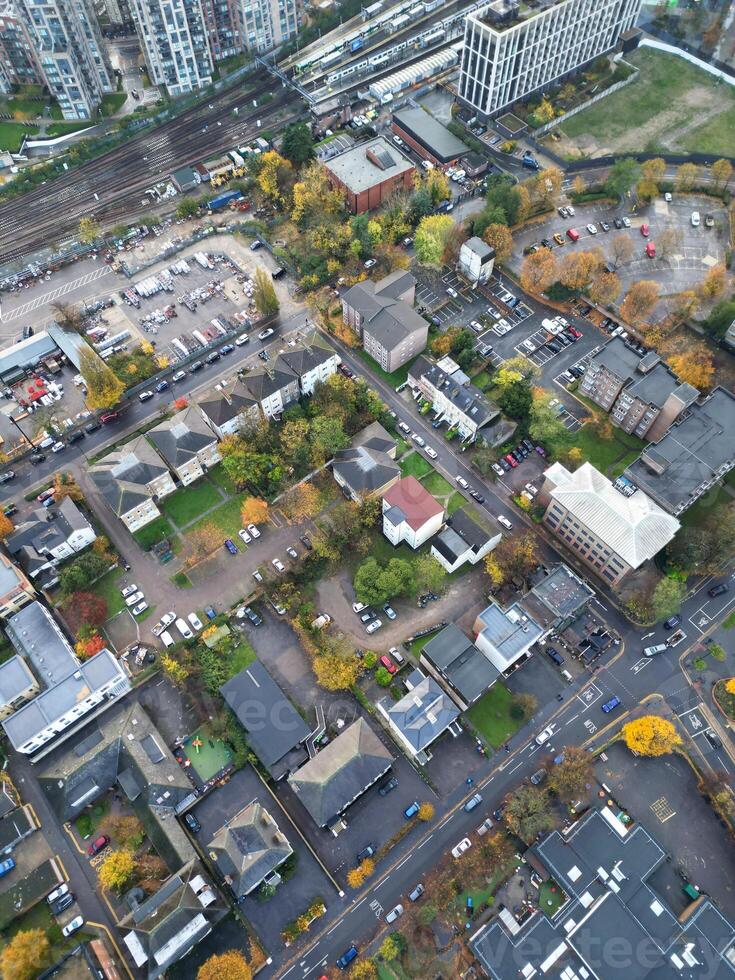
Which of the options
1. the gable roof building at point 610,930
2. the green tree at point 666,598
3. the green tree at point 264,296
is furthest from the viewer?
the green tree at point 264,296

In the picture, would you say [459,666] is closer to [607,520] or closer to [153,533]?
[607,520]

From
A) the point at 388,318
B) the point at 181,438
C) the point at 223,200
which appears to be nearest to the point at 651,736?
the point at 388,318

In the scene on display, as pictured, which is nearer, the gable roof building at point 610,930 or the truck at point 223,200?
the gable roof building at point 610,930

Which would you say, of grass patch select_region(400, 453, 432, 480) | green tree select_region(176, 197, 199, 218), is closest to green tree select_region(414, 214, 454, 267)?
grass patch select_region(400, 453, 432, 480)

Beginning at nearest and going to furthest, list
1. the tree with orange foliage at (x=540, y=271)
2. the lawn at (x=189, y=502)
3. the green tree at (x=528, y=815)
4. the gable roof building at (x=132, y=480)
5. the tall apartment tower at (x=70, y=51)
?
the green tree at (x=528, y=815) → the gable roof building at (x=132, y=480) → the lawn at (x=189, y=502) → the tree with orange foliage at (x=540, y=271) → the tall apartment tower at (x=70, y=51)

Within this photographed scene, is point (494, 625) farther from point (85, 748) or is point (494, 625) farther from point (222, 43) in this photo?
point (222, 43)

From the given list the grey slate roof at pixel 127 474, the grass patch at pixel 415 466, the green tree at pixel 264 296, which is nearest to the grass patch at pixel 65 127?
the green tree at pixel 264 296

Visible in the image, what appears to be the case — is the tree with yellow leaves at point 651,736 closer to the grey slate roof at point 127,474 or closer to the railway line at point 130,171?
the grey slate roof at point 127,474

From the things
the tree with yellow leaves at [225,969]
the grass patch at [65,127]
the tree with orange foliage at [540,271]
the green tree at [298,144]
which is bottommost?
the tree with yellow leaves at [225,969]
